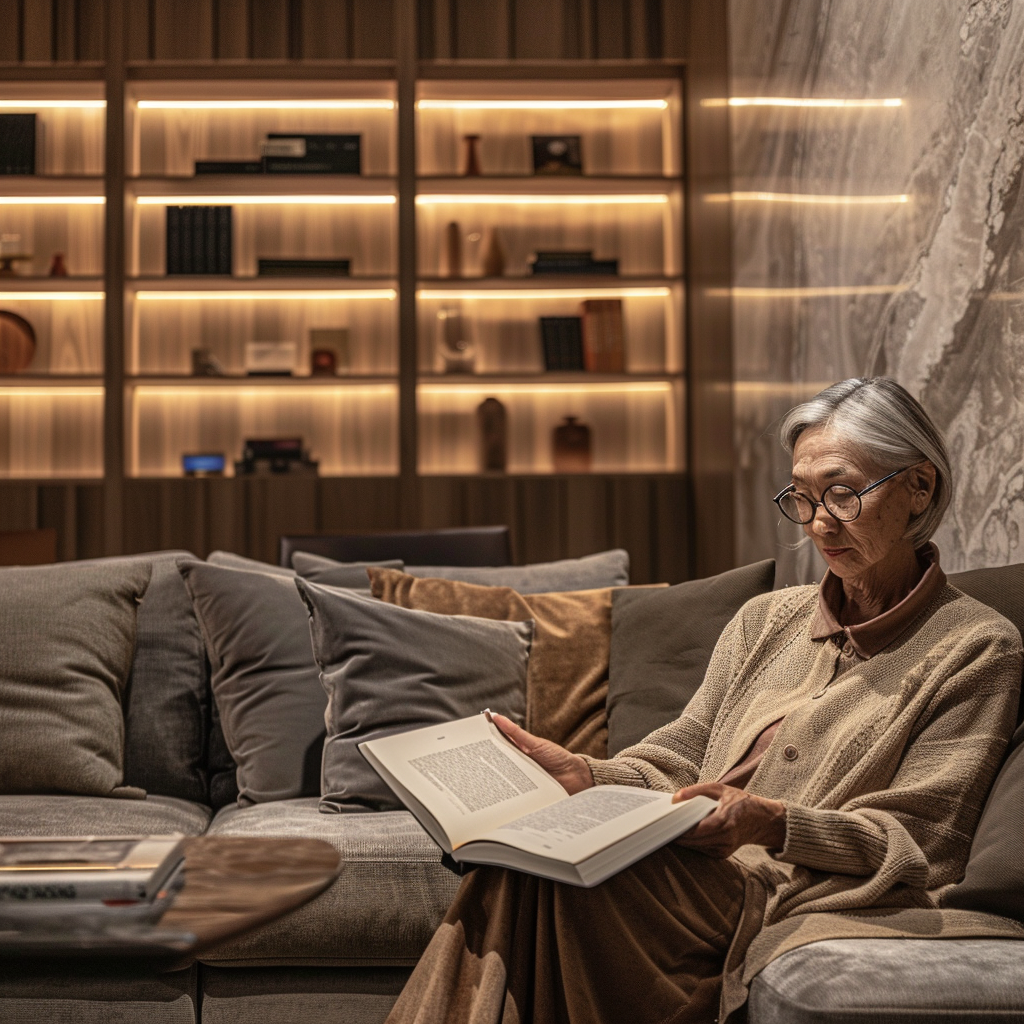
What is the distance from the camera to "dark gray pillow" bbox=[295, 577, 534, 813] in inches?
81.8

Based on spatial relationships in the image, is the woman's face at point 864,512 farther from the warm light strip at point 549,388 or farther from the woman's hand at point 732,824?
the warm light strip at point 549,388

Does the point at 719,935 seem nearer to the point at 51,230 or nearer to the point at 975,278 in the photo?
the point at 975,278

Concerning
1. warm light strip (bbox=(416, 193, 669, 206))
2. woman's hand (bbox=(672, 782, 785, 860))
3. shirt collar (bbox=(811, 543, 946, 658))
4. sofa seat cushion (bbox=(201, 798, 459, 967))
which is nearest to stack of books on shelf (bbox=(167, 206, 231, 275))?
warm light strip (bbox=(416, 193, 669, 206))

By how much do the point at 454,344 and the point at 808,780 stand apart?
3.55m

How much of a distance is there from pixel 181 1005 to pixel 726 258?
3.19 meters

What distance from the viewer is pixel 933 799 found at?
1318 millimetres

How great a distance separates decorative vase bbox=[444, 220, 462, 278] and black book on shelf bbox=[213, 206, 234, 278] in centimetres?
90

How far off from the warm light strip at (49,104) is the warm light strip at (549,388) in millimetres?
1838

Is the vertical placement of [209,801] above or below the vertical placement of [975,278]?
below

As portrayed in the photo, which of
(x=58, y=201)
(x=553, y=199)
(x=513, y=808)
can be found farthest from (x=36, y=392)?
(x=513, y=808)

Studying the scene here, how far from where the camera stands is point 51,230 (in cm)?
493

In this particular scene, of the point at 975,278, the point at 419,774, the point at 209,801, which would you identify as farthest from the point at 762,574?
the point at 209,801

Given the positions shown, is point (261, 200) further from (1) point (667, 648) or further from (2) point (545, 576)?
(1) point (667, 648)

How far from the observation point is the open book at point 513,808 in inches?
46.3
